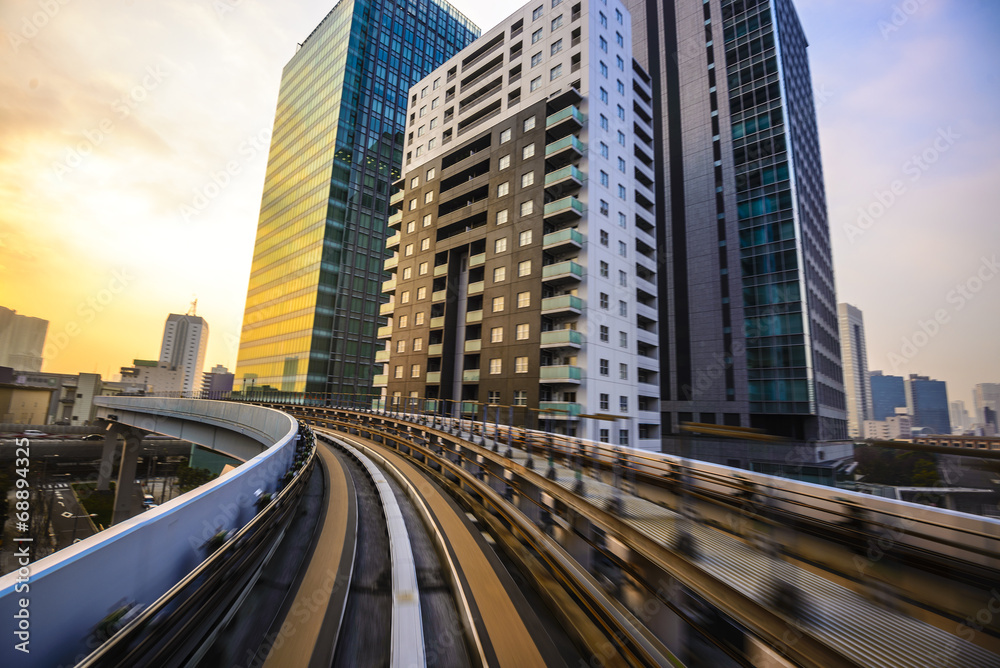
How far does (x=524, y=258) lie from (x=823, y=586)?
95.4ft

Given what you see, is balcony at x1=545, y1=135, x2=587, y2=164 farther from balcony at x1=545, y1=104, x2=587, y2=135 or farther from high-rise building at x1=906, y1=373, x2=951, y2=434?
high-rise building at x1=906, y1=373, x2=951, y2=434

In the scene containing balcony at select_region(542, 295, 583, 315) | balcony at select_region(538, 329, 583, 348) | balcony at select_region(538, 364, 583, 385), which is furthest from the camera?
balcony at select_region(542, 295, 583, 315)

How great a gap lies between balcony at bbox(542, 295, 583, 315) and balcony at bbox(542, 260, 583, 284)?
1472 mm

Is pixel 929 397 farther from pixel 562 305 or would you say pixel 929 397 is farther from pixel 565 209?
pixel 565 209

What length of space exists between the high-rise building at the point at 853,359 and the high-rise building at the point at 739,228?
11219 mm

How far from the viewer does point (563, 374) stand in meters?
28.4

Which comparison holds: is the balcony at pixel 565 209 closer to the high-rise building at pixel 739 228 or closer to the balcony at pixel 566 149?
the balcony at pixel 566 149

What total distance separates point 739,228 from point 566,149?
86.7 feet

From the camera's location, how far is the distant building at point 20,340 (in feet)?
29.5

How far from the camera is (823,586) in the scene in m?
4.41

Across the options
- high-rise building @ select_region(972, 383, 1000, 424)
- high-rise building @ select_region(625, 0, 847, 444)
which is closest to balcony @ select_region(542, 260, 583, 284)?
high-rise building @ select_region(625, 0, 847, 444)

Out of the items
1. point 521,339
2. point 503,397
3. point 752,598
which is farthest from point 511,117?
point 752,598

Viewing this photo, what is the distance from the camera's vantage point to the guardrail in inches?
77.9

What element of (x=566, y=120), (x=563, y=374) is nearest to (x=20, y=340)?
(x=563, y=374)
